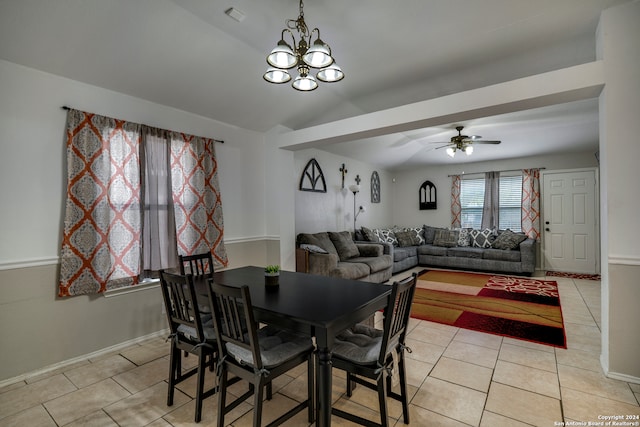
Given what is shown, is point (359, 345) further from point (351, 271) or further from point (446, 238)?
point (446, 238)

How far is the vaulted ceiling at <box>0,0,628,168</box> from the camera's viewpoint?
229cm

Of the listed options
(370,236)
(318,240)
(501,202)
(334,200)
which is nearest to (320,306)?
(318,240)

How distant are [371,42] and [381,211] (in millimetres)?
5366

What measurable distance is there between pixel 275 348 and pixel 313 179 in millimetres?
4013

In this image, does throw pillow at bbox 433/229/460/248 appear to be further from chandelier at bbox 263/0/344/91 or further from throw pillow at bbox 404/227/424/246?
chandelier at bbox 263/0/344/91

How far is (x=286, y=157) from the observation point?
4.40 m

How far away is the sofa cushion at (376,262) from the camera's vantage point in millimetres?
4863

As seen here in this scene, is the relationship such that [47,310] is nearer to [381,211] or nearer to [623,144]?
[623,144]

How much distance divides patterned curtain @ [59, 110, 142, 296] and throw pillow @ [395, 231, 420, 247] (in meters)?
5.31

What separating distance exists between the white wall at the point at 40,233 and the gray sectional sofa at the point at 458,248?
4357 millimetres

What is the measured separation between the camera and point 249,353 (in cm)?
169

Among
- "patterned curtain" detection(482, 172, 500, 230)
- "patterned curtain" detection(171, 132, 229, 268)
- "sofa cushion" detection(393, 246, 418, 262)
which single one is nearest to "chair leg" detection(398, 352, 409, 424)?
"patterned curtain" detection(171, 132, 229, 268)

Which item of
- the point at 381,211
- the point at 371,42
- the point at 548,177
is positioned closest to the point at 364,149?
the point at 381,211

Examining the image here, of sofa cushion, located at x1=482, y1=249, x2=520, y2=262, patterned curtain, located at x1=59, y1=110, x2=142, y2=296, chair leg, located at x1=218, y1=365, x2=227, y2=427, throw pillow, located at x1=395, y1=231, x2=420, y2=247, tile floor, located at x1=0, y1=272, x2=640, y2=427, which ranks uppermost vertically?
patterned curtain, located at x1=59, y1=110, x2=142, y2=296
